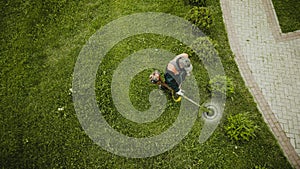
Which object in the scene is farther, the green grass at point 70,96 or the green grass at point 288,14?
the green grass at point 288,14

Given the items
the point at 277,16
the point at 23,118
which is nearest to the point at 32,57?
the point at 23,118

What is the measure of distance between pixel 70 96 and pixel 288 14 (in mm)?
7966

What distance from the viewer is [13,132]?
712 cm

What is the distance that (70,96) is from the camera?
25.4 feet

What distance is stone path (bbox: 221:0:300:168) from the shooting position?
7453 millimetres

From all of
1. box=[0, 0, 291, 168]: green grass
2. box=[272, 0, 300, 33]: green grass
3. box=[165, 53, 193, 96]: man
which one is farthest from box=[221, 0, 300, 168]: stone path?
box=[165, 53, 193, 96]: man

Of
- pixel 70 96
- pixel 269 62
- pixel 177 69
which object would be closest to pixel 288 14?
pixel 269 62

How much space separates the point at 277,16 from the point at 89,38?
6591 millimetres

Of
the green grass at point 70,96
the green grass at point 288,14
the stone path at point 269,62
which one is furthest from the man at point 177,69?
the green grass at point 288,14

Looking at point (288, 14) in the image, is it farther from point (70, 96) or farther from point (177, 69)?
point (70, 96)

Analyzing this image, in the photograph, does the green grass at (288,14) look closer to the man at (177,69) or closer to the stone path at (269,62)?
the stone path at (269,62)

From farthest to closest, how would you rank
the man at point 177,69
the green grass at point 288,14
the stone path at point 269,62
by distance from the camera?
the green grass at point 288,14 → the stone path at point 269,62 → the man at point 177,69

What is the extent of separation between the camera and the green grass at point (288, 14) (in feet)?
30.5

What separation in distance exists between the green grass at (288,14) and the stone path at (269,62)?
204mm
